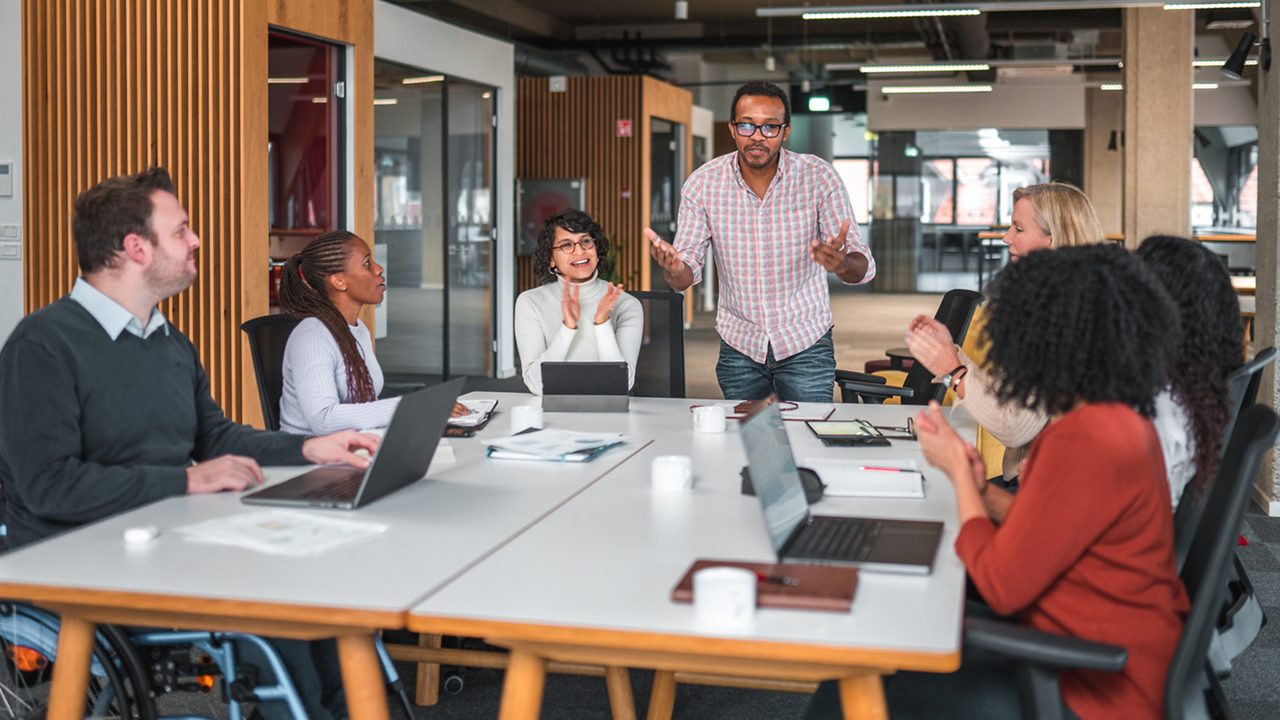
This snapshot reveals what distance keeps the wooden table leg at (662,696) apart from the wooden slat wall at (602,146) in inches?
434

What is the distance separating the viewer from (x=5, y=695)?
10.6ft

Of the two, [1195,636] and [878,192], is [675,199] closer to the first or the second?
[878,192]

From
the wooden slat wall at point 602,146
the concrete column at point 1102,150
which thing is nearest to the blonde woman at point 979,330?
the wooden slat wall at point 602,146

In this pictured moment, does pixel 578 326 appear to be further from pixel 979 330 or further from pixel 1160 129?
pixel 1160 129

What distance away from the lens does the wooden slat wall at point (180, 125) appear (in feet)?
20.4

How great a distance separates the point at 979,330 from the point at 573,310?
5.95ft

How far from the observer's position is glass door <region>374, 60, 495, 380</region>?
31.4ft

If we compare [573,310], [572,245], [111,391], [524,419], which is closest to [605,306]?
[573,310]

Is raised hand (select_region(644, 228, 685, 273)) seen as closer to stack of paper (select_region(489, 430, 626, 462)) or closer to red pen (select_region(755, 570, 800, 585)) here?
stack of paper (select_region(489, 430, 626, 462))

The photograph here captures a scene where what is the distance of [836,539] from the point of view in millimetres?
2270

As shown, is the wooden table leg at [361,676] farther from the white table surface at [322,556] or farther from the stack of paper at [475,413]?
the stack of paper at [475,413]

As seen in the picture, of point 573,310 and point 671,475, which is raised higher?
point 573,310

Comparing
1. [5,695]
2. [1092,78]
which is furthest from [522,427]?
[1092,78]

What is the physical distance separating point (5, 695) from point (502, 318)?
27.2 ft
